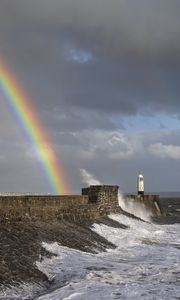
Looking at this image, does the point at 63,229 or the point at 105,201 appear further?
the point at 105,201

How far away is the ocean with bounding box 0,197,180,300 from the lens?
36.5ft

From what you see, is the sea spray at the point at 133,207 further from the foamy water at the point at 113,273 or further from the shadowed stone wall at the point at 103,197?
the foamy water at the point at 113,273

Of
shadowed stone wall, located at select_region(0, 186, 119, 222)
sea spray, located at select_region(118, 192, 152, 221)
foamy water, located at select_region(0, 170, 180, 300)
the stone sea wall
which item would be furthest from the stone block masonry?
the stone sea wall

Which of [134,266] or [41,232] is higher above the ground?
[41,232]

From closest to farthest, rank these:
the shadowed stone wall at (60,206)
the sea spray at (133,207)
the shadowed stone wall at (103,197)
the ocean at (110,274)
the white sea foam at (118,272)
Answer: the ocean at (110,274)
the white sea foam at (118,272)
the shadowed stone wall at (60,206)
the shadowed stone wall at (103,197)
the sea spray at (133,207)

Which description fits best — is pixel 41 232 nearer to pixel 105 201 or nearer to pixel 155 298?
pixel 155 298

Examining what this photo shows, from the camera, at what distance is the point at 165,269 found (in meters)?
14.7

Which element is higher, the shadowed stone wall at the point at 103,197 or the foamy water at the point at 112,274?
the shadowed stone wall at the point at 103,197

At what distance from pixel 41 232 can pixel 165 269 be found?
16.6ft

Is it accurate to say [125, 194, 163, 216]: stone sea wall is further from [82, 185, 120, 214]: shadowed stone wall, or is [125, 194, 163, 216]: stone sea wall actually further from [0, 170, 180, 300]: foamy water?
[0, 170, 180, 300]: foamy water

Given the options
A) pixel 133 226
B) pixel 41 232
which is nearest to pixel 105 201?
pixel 133 226

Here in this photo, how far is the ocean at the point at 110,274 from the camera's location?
11.1 m

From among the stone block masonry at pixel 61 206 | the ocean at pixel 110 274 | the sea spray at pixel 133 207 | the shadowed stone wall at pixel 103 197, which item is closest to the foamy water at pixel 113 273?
the ocean at pixel 110 274

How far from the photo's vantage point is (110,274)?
44.3 ft
